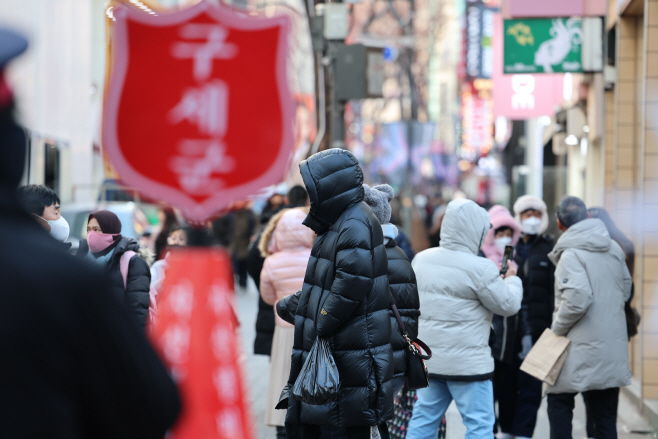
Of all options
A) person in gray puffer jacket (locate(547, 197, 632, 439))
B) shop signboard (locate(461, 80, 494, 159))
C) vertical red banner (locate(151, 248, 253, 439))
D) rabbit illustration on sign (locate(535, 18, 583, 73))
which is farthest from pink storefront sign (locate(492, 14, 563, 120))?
shop signboard (locate(461, 80, 494, 159))

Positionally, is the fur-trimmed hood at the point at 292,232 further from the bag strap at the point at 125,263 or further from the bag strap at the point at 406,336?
the bag strap at the point at 406,336

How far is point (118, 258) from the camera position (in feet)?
19.0

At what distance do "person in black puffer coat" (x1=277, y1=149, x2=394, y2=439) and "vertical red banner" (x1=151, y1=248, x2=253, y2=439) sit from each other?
2.52m

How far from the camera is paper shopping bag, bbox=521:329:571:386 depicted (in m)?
6.22

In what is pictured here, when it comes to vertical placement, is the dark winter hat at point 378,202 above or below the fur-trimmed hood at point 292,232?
above

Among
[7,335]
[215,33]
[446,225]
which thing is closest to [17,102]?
[7,335]

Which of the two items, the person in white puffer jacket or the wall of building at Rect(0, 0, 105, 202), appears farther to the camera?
the wall of building at Rect(0, 0, 105, 202)

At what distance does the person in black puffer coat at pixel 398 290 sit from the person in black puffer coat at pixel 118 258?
5.21 ft

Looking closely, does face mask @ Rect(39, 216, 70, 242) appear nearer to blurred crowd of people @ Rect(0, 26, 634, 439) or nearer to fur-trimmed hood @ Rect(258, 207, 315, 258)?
blurred crowd of people @ Rect(0, 26, 634, 439)

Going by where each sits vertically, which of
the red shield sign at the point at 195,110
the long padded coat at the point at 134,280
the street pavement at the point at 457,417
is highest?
the red shield sign at the point at 195,110

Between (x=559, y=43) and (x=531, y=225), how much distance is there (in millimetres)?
4193

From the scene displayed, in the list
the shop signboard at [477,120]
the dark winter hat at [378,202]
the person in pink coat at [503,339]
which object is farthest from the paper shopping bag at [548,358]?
the shop signboard at [477,120]

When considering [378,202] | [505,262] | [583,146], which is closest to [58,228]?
[378,202]

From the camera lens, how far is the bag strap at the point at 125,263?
5.73 meters
